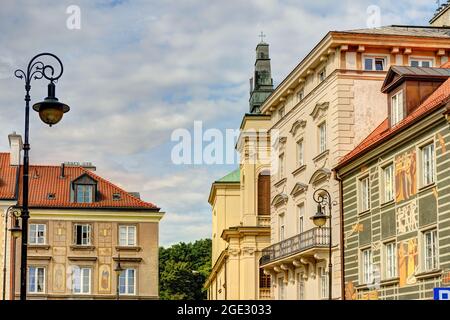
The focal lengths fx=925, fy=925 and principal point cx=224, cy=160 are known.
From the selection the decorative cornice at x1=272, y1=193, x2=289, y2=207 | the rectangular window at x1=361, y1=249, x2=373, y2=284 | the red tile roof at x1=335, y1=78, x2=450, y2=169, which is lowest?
the rectangular window at x1=361, y1=249, x2=373, y2=284

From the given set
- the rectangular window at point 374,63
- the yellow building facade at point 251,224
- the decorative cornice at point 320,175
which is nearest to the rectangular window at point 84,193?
the yellow building facade at point 251,224

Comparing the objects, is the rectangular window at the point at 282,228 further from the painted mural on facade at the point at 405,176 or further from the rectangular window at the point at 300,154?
the painted mural on facade at the point at 405,176

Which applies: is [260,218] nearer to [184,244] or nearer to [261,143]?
[261,143]

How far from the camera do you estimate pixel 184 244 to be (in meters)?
121

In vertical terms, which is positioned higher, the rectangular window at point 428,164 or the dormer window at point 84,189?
the dormer window at point 84,189

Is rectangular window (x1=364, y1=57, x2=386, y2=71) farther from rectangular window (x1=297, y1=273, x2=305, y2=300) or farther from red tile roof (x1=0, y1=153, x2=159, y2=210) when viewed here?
red tile roof (x1=0, y1=153, x2=159, y2=210)

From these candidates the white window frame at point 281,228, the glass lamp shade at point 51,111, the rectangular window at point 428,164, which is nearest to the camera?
the glass lamp shade at point 51,111

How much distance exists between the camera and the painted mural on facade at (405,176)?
29.7 meters

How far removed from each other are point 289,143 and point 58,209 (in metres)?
23.2

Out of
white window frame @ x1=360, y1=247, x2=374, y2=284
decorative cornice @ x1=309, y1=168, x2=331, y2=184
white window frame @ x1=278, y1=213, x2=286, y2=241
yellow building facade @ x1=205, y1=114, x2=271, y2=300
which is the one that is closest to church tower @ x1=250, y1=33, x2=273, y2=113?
yellow building facade @ x1=205, y1=114, x2=271, y2=300

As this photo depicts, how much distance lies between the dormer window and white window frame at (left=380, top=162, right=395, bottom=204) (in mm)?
35102

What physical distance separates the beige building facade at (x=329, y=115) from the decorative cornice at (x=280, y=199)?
59cm

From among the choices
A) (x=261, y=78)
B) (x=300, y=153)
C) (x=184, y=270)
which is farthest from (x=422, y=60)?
(x=184, y=270)

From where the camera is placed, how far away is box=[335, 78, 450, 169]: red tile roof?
2850 cm
